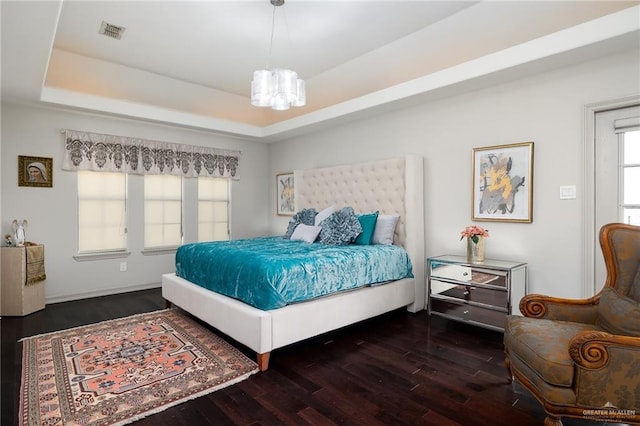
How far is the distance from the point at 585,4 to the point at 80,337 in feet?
17.4

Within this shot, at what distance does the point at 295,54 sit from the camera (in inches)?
163

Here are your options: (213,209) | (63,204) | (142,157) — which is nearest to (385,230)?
(213,209)

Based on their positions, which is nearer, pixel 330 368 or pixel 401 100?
pixel 330 368

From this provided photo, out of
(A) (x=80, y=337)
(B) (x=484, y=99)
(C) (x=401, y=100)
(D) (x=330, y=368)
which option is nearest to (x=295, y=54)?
(C) (x=401, y=100)

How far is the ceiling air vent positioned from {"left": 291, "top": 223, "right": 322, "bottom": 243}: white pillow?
2.92 metres

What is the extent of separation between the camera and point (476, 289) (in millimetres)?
3254

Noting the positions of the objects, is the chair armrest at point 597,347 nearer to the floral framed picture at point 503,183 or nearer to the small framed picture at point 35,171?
the floral framed picture at point 503,183

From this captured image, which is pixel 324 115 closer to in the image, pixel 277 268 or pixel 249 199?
pixel 249 199

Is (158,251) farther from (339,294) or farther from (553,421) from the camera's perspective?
(553,421)

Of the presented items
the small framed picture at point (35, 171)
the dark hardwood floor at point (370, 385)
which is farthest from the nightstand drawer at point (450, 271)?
the small framed picture at point (35, 171)

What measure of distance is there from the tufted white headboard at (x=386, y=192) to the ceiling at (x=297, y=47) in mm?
751

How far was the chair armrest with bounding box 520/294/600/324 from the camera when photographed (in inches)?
86.6

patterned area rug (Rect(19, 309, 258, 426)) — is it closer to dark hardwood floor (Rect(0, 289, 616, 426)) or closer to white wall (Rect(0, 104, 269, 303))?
dark hardwood floor (Rect(0, 289, 616, 426))

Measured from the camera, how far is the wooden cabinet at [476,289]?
307 cm
